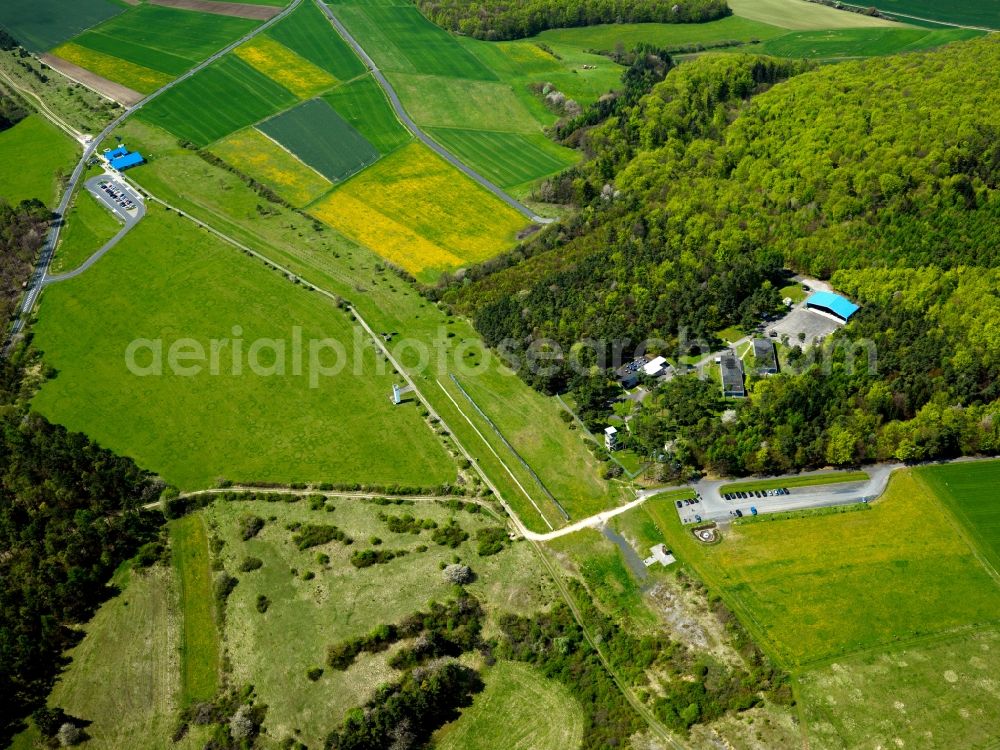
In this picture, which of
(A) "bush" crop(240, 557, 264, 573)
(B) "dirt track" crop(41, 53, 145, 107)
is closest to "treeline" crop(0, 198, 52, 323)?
(B) "dirt track" crop(41, 53, 145, 107)

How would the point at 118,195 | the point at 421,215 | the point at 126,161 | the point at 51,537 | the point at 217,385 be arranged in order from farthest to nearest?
the point at 126,161, the point at 118,195, the point at 421,215, the point at 217,385, the point at 51,537

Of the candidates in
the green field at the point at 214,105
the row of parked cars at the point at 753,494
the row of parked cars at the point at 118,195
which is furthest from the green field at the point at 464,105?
the row of parked cars at the point at 753,494

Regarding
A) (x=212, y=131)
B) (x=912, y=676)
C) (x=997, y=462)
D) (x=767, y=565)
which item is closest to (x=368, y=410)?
(x=767, y=565)

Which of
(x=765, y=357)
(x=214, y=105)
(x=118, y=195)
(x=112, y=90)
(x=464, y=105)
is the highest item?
(x=112, y=90)

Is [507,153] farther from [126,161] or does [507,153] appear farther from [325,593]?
[325,593]

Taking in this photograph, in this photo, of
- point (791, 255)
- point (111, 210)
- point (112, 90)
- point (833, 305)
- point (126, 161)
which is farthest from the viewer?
point (112, 90)

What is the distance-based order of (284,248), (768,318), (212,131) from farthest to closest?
1. (212,131)
2. (284,248)
3. (768,318)

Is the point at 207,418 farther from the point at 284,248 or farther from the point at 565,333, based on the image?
the point at 565,333

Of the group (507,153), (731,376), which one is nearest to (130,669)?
(731,376)
